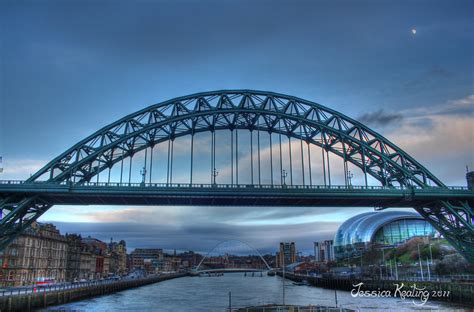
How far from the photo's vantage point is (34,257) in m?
79.4

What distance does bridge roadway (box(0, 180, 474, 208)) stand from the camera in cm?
4609

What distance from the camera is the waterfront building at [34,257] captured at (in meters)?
70.0

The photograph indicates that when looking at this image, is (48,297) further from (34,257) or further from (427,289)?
(427,289)

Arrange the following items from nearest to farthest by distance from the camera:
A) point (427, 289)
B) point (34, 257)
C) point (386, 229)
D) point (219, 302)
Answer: point (427, 289) → point (219, 302) → point (34, 257) → point (386, 229)

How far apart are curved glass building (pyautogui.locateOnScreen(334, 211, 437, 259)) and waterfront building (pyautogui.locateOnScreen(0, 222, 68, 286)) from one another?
90858 millimetres

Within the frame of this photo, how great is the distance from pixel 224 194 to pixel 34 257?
5039 cm

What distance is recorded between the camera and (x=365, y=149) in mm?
53500

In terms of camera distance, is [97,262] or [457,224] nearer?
[457,224]

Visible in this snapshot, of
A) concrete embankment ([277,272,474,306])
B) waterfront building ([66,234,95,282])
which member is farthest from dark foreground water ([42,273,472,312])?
waterfront building ([66,234,95,282])

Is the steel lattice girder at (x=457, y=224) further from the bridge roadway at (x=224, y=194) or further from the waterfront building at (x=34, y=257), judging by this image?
the waterfront building at (x=34, y=257)

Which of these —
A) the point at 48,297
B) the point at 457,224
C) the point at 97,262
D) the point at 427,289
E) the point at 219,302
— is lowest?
the point at 219,302

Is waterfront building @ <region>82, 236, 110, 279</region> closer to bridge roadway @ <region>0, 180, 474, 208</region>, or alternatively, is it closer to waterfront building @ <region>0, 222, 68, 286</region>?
waterfront building @ <region>0, 222, 68, 286</region>

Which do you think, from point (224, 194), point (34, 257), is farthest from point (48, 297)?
point (34, 257)

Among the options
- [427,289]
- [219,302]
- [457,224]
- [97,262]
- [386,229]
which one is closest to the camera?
[457,224]
